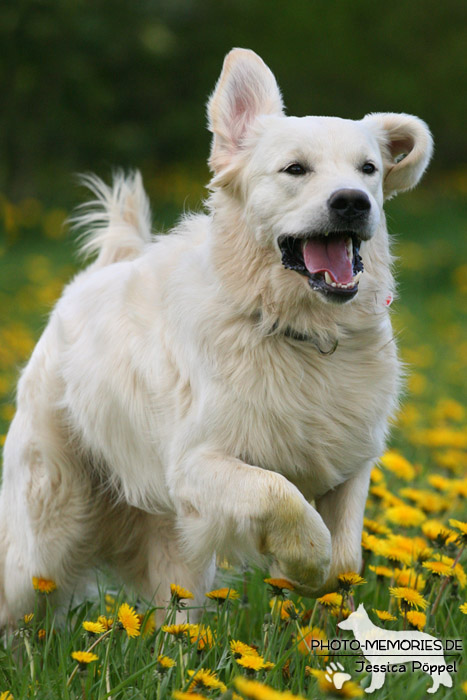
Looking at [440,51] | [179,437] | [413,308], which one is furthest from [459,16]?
[179,437]

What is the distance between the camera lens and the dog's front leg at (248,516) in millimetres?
2873

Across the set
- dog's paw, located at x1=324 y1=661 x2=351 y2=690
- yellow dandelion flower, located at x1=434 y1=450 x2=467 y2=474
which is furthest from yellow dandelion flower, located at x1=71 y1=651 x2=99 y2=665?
yellow dandelion flower, located at x1=434 y1=450 x2=467 y2=474

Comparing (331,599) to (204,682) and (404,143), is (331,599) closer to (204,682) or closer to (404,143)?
(204,682)

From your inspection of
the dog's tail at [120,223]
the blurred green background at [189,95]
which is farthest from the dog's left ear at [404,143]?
the blurred green background at [189,95]

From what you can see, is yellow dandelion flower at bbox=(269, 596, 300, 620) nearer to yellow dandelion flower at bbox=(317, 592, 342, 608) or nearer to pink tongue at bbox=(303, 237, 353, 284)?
yellow dandelion flower at bbox=(317, 592, 342, 608)

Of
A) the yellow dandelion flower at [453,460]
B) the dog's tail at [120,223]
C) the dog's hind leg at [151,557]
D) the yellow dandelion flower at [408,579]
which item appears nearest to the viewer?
the yellow dandelion flower at [408,579]

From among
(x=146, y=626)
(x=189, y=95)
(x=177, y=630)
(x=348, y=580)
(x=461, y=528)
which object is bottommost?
(x=146, y=626)

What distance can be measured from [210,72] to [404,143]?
14.8m

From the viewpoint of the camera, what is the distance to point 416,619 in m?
2.79

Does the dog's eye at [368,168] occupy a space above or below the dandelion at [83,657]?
above

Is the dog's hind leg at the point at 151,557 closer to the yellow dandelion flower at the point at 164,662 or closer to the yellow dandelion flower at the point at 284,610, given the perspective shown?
the yellow dandelion flower at the point at 284,610

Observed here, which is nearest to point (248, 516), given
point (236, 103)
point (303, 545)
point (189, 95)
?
point (303, 545)

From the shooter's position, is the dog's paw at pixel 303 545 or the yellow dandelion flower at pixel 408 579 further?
the yellow dandelion flower at pixel 408 579

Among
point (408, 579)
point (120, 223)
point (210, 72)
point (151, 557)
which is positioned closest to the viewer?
point (408, 579)
